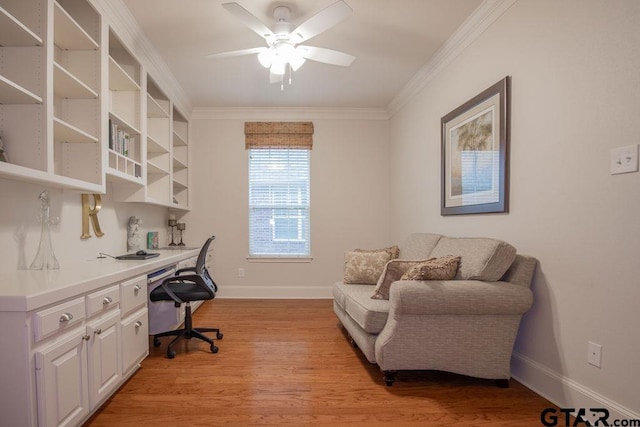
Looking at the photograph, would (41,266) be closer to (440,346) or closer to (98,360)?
(98,360)

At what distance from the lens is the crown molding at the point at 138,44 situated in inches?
91.6

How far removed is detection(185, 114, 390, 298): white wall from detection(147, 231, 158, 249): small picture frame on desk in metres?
0.79

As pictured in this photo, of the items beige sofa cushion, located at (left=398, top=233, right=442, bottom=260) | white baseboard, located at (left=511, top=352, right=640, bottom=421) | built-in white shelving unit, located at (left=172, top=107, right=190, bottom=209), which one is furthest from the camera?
built-in white shelving unit, located at (left=172, top=107, right=190, bottom=209)

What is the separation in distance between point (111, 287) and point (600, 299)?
2.68 meters

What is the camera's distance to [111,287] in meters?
1.91

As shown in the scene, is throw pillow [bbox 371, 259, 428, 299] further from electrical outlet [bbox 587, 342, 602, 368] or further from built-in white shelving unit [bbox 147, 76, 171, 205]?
built-in white shelving unit [bbox 147, 76, 171, 205]

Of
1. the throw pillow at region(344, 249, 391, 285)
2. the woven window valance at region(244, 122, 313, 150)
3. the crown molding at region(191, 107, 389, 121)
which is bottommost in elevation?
the throw pillow at region(344, 249, 391, 285)

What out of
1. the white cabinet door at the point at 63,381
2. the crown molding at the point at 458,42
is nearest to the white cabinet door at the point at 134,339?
the white cabinet door at the point at 63,381

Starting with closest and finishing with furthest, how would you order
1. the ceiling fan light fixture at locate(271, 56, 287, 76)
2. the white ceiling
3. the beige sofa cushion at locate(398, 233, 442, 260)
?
the white ceiling
the ceiling fan light fixture at locate(271, 56, 287, 76)
the beige sofa cushion at locate(398, 233, 442, 260)

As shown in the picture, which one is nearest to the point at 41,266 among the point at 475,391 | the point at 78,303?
the point at 78,303

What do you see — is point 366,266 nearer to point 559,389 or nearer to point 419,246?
point 419,246

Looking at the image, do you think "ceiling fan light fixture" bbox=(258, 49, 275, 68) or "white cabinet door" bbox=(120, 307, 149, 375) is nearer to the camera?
"white cabinet door" bbox=(120, 307, 149, 375)

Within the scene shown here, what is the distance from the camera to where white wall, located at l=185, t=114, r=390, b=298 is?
4.65 m

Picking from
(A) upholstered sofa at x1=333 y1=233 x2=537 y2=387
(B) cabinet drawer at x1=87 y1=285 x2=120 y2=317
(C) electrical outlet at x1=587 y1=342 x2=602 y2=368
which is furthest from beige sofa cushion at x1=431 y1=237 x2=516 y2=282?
(B) cabinet drawer at x1=87 y1=285 x2=120 y2=317
